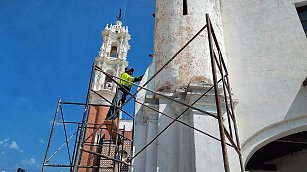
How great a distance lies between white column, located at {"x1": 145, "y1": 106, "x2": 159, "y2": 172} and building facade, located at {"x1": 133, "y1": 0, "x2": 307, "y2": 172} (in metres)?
0.02

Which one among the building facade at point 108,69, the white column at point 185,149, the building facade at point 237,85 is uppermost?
the building facade at point 108,69

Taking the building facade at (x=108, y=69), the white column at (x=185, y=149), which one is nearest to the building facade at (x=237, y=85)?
the white column at (x=185, y=149)

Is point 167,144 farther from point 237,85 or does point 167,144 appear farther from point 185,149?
point 237,85

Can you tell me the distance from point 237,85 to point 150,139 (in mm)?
2549

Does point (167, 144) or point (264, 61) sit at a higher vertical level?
point (264, 61)

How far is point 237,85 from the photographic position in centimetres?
655

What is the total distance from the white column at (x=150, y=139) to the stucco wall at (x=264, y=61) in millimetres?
1832

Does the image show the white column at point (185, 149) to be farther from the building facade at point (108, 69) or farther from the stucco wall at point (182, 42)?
the building facade at point (108, 69)

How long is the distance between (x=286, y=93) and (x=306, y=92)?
43 centimetres

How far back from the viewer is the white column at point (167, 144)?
5.22 m

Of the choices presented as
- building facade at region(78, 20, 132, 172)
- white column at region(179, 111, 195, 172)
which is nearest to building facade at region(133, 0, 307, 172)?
white column at region(179, 111, 195, 172)

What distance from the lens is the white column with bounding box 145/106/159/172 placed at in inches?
211

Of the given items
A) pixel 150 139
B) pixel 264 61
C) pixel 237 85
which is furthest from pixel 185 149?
pixel 264 61

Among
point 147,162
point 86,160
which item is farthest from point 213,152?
point 86,160
